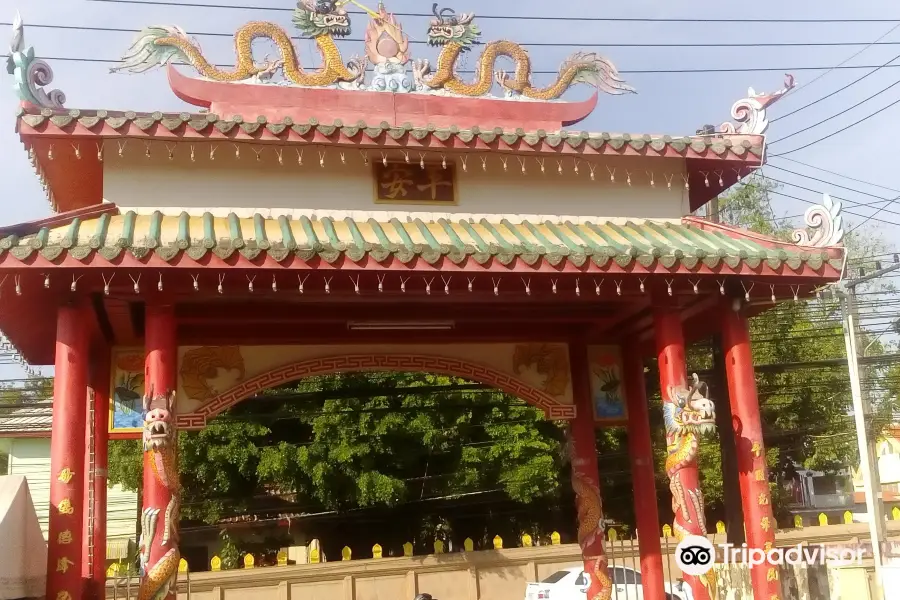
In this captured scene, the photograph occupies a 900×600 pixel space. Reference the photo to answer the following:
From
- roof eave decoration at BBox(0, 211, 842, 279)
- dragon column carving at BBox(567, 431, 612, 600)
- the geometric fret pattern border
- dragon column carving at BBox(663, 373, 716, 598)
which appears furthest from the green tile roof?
dragon column carving at BBox(567, 431, 612, 600)

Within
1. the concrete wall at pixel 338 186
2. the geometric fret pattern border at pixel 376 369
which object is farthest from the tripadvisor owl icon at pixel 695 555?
the concrete wall at pixel 338 186

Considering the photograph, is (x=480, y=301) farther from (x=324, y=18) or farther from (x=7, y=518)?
(x=7, y=518)

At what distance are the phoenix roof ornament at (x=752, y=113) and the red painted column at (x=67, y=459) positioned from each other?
736cm

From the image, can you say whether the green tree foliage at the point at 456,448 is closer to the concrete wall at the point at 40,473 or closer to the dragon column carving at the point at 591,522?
the concrete wall at the point at 40,473

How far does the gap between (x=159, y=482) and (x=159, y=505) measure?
0.20 m

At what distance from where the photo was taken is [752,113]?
977 cm

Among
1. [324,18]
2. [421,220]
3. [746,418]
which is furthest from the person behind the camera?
[324,18]

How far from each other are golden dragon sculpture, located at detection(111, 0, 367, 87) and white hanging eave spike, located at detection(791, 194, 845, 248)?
5292mm

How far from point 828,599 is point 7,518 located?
1139cm

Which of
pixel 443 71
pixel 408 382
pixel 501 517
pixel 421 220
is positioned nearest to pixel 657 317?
pixel 421 220

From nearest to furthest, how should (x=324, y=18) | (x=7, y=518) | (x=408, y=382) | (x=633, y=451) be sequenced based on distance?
(x=7, y=518) → (x=324, y=18) → (x=633, y=451) → (x=408, y=382)

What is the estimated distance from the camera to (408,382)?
79.0ft

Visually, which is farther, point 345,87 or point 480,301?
point 345,87

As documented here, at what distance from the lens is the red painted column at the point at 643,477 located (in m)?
10.8
